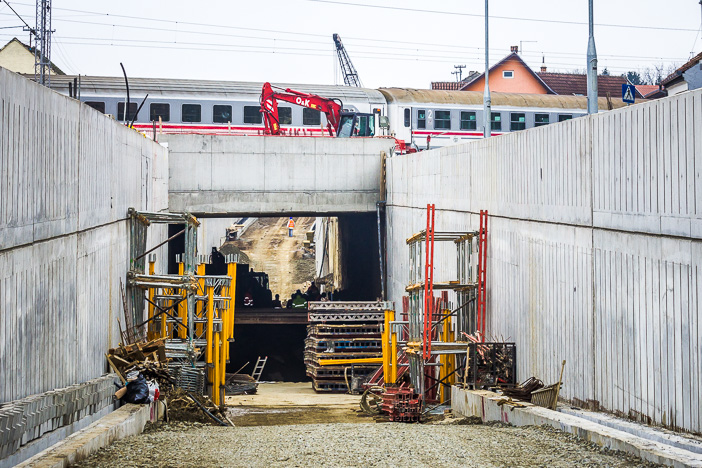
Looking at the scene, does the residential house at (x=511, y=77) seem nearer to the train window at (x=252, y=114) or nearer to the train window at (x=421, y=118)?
the train window at (x=421, y=118)

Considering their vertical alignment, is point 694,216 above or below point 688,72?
below

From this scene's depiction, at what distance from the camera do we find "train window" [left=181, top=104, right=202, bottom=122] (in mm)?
33188

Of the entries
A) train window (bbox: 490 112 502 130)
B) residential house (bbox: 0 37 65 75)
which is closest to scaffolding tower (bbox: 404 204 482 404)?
train window (bbox: 490 112 502 130)

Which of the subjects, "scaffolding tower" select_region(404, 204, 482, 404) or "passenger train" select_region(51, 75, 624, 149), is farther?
"passenger train" select_region(51, 75, 624, 149)

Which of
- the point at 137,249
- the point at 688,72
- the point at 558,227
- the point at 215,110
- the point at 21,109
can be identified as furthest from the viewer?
the point at 215,110

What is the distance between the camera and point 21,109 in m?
8.58

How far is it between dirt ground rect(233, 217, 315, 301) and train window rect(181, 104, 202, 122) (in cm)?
1854

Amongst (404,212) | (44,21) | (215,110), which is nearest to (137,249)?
(404,212)

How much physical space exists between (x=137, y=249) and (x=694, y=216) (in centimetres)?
1112

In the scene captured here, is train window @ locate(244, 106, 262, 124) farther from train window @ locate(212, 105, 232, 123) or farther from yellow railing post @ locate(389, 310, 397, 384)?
yellow railing post @ locate(389, 310, 397, 384)

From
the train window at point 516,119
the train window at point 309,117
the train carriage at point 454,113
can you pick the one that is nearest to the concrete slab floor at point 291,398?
the train window at point 309,117

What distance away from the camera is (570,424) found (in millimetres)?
9273

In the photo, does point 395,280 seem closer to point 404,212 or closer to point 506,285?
point 404,212

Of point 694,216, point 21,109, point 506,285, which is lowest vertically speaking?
point 506,285
